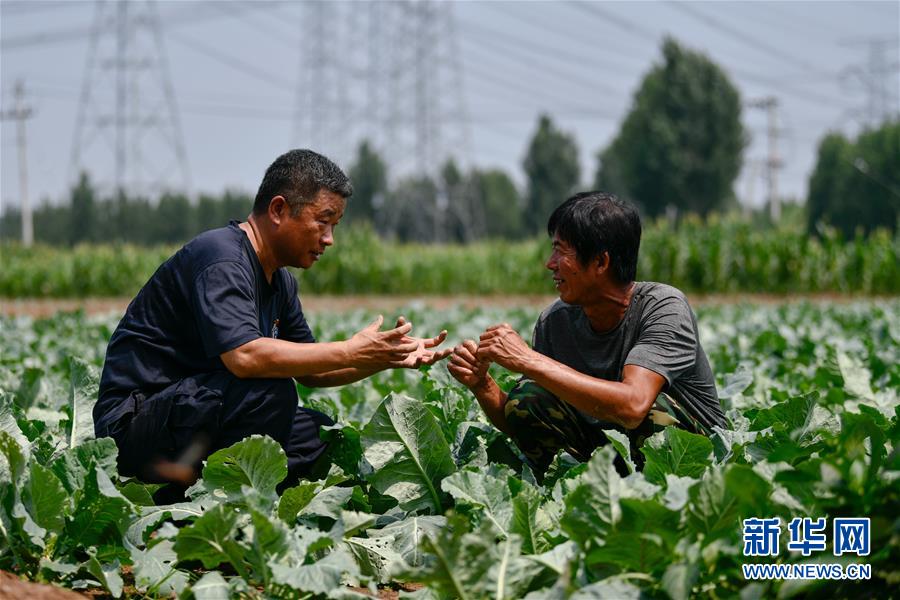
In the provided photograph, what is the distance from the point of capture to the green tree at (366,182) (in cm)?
4847

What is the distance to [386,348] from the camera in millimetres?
2982

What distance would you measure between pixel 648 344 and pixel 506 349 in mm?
433

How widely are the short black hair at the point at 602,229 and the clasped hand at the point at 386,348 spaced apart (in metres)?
0.58

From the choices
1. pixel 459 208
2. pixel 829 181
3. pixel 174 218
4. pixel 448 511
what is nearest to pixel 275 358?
pixel 448 511

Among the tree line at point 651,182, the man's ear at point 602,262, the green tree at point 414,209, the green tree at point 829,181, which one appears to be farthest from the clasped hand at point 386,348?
the green tree at point 829,181

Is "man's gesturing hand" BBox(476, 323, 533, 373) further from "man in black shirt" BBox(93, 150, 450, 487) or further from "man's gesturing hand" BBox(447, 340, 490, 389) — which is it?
"man in black shirt" BBox(93, 150, 450, 487)

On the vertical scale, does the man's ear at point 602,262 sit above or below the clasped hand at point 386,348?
above

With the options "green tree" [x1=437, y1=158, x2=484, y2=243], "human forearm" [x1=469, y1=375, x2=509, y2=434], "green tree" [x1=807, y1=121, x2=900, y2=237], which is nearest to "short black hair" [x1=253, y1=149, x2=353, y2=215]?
"human forearm" [x1=469, y1=375, x2=509, y2=434]

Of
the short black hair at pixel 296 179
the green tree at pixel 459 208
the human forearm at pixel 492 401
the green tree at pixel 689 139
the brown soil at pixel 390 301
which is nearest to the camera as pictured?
the short black hair at pixel 296 179

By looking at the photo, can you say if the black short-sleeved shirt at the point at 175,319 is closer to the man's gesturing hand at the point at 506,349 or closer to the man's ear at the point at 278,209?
the man's ear at the point at 278,209

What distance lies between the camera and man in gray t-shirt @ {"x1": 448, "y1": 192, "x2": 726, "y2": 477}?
9.25 ft

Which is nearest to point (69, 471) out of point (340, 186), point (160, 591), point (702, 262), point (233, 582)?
point (160, 591)
